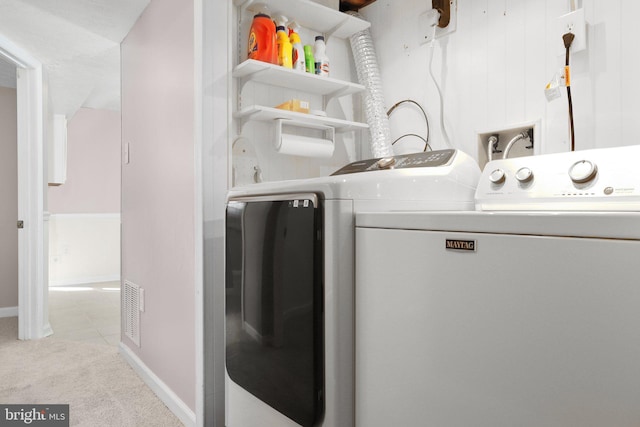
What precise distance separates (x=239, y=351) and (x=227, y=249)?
0.38 m

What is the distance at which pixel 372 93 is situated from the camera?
210 centimetres

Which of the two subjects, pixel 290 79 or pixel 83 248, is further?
pixel 83 248

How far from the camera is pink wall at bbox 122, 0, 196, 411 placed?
1.90 m

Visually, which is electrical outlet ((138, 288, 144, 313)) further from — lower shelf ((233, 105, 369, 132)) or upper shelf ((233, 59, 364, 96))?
upper shelf ((233, 59, 364, 96))

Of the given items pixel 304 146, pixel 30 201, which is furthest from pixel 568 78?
pixel 30 201

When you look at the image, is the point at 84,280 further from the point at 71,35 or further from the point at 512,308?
the point at 512,308

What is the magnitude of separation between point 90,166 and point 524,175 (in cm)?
572

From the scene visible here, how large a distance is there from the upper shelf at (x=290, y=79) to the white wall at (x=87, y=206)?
455 centimetres

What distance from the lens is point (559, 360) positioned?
0.74 meters

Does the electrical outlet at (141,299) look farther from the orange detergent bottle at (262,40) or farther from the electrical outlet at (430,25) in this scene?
the electrical outlet at (430,25)

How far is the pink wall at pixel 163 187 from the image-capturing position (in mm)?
1896

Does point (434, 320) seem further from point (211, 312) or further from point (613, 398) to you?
point (211, 312)

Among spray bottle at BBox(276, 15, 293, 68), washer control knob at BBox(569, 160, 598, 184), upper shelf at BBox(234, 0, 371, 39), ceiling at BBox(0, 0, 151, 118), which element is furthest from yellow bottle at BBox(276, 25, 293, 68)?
washer control knob at BBox(569, 160, 598, 184)

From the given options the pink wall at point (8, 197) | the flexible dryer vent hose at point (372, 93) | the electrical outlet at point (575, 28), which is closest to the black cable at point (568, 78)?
the electrical outlet at point (575, 28)
